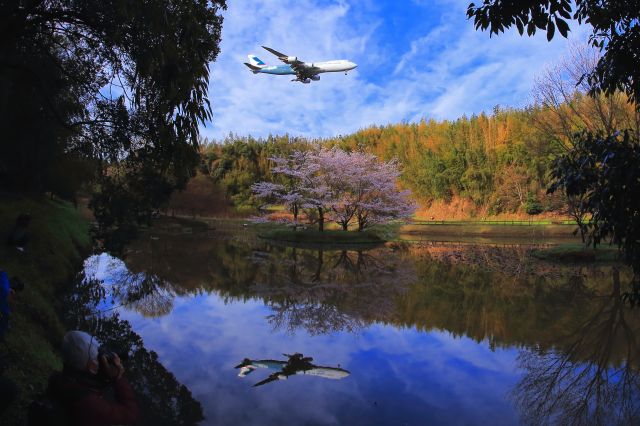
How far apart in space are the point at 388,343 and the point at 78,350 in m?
4.87

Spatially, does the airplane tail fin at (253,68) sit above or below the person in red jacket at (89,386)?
above

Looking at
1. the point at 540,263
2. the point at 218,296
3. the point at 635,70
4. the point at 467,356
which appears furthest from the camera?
the point at 540,263

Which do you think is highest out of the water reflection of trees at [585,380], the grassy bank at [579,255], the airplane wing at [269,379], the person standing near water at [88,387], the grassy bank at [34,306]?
the person standing near water at [88,387]

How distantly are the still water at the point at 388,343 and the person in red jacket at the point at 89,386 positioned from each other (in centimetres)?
185

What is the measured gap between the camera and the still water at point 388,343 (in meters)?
4.25

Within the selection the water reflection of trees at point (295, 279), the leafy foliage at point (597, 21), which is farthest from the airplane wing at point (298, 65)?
the leafy foliage at point (597, 21)

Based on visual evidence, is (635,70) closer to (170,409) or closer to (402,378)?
(402,378)

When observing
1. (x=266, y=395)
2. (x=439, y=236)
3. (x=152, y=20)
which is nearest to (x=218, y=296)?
(x=266, y=395)

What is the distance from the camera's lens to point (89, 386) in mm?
2121

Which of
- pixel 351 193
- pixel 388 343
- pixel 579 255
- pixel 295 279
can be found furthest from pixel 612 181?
pixel 351 193

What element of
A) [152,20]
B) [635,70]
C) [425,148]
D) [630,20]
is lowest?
[635,70]

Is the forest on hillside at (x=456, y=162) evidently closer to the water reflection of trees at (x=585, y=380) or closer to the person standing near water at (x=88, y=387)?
the water reflection of trees at (x=585, y=380)

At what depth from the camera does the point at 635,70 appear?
9.62 feet

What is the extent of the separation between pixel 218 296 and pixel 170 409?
18.6 ft
